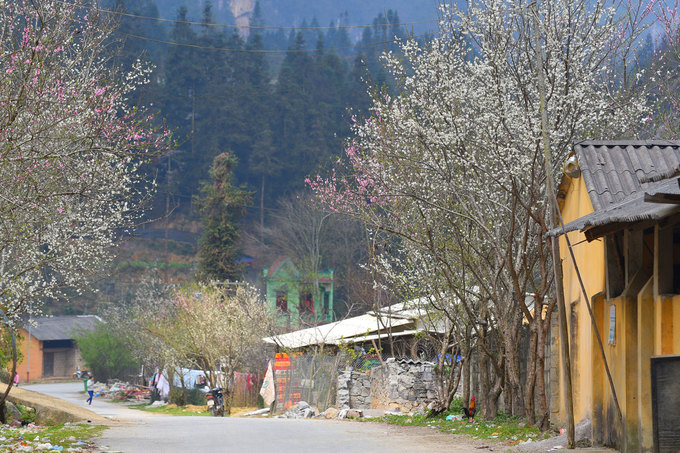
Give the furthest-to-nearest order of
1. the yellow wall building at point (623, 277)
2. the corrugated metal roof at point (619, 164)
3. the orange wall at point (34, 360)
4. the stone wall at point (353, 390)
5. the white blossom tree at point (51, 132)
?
the orange wall at point (34, 360) → the stone wall at point (353, 390) → the corrugated metal roof at point (619, 164) → the white blossom tree at point (51, 132) → the yellow wall building at point (623, 277)

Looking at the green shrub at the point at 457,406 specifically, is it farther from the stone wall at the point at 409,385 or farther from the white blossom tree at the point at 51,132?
the white blossom tree at the point at 51,132

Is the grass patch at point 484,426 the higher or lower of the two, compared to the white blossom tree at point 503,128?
lower

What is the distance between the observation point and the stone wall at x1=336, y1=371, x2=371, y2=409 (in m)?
26.4

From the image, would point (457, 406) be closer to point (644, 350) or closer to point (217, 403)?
point (217, 403)

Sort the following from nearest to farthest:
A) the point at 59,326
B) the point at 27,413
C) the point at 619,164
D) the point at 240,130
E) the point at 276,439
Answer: the point at 619,164 → the point at 276,439 → the point at 27,413 → the point at 59,326 → the point at 240,130

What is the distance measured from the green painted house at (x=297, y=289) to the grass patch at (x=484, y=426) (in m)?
31.5

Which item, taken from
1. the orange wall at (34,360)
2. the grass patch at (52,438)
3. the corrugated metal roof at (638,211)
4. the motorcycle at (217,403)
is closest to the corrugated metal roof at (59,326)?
the orange wall at (34,360)

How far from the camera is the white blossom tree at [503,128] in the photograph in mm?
14320

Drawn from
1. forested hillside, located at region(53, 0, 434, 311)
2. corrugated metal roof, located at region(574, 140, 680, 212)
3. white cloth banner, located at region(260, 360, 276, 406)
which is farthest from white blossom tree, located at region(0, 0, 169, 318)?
forested hillside, located at region(53, 0, 434, 311)

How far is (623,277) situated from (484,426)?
675 centimetres

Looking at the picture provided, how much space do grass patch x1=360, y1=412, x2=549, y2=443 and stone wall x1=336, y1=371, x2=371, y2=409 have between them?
5375 mm

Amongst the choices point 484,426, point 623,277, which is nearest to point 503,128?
point 623,277

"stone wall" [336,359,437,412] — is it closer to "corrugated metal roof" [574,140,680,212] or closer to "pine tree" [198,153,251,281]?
"corrugated metal roof" [574,140,680,212]

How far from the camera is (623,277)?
10.0m
